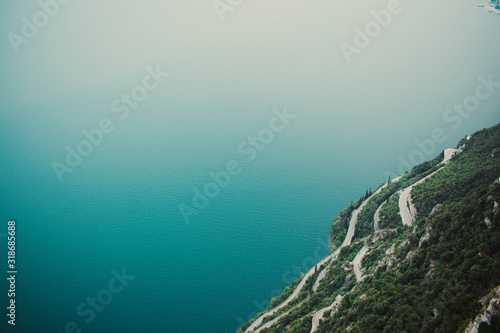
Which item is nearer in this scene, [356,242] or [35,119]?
[356,242]

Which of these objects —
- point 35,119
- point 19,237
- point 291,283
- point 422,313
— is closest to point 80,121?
point 35,119

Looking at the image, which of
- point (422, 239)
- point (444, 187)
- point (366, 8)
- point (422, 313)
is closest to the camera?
point (422, 313)

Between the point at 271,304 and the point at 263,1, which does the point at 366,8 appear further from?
the point at 271,304

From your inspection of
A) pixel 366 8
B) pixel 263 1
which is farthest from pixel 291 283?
pixel 263 1

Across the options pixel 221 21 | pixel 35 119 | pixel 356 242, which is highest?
pixel 221 21

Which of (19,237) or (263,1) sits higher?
(263,1)

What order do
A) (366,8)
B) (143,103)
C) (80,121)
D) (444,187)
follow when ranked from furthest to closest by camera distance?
(366,8) → (143,103) → (80,121) → (444,187)
